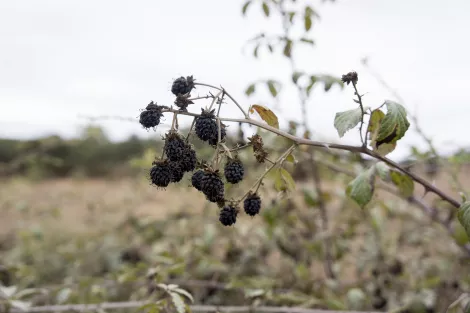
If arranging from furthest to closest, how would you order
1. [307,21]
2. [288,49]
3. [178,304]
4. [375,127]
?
[288,49], [307,21], [178,304], [375,127]

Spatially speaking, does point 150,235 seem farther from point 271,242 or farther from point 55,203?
point 55,203

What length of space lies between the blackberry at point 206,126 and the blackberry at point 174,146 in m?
0.05

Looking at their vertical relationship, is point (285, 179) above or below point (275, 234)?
above

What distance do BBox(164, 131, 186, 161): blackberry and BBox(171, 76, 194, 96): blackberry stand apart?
0.10 m

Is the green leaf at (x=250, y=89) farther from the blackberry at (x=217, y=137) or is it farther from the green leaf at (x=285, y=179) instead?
the blackberry at (x=217, y=137)

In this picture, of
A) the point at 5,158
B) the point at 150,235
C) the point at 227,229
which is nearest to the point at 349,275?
the point at 227,229

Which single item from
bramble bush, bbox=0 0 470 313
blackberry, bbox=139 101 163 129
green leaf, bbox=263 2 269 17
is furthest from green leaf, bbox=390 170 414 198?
green leaf, bbox=263 2 269 17

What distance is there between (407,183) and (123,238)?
11.2 ft

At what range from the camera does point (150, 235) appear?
3.71 metres

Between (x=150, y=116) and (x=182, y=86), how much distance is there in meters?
0.11

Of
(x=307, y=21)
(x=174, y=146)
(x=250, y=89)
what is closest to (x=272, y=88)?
(x=250, y=89)

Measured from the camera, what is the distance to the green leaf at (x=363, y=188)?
1245 mm

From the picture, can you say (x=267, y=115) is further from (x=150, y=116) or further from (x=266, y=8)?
(x=266, y=8)

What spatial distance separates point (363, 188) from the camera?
1260 mm
